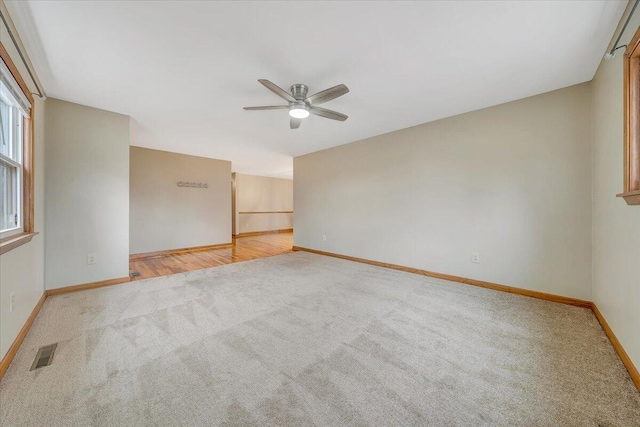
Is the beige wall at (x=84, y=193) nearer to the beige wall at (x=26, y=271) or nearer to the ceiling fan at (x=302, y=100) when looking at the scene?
the beige wall at (x=26, y=271)

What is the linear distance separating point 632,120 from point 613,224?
80 cm

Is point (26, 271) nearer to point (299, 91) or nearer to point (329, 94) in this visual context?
point (299, 91)

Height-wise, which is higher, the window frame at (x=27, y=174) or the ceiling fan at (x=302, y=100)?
the ceiling fan at (x=302, y=100)

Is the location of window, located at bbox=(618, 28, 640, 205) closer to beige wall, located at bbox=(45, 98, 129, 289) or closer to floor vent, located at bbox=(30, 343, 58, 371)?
floor vent, located at bbox=(30, 343, 58, 371)

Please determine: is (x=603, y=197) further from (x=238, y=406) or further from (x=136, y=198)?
(x=136, y=198)

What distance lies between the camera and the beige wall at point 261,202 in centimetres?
774

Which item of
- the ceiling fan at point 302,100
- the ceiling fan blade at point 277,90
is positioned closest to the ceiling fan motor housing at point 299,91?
the ceiling fan at point 302,100

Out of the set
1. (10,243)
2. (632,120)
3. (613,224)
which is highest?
(632,120)

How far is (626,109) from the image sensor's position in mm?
1532

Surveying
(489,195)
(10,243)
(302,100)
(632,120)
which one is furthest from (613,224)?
(10,243)

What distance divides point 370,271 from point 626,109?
2.97 meters

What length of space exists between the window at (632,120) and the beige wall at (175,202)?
20.6ft

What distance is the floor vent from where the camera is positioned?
4.90ft

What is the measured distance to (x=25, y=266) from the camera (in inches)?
76.5
